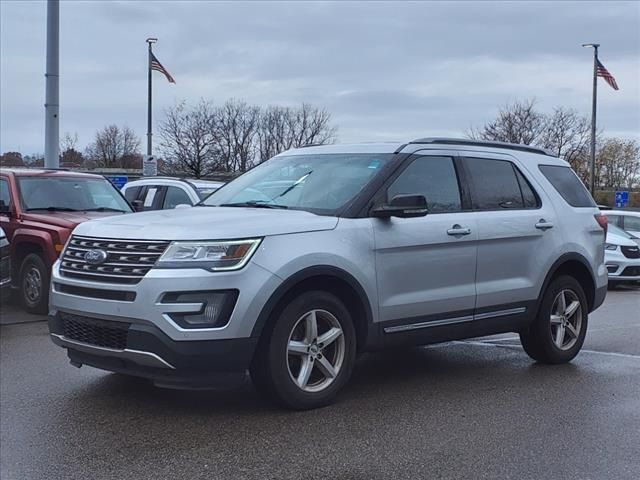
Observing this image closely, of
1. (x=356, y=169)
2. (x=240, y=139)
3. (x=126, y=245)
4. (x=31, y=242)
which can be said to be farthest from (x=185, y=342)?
(x=240, y=139)

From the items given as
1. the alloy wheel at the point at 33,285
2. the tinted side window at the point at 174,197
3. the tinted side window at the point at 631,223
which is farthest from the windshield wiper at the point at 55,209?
the tinted side window at the point at 631,223

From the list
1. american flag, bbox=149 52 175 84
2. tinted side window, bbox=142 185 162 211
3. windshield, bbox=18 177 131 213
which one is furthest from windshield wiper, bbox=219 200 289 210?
american flag, bbox=149 52 175 84

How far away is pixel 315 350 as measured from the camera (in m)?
5.51

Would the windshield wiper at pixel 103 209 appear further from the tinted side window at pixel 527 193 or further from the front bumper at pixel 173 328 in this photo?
the tinted side window at pixel 527 193

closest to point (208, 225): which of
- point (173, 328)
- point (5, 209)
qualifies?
point (173, 328)

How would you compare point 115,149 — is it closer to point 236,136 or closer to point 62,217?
point 236,136

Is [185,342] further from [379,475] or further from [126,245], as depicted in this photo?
[379,475]

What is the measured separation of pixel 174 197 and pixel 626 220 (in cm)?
1028

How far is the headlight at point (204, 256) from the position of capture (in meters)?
5.02

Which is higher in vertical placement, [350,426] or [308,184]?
[308,184]

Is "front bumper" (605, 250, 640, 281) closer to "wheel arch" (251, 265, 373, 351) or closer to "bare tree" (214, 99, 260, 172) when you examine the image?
"wheel arch" (251, 265, 373, 351)

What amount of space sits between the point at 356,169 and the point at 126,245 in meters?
1.94

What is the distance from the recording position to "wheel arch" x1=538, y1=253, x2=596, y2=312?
723 cm

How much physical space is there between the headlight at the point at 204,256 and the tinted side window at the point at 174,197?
9.05 metres
